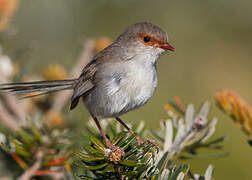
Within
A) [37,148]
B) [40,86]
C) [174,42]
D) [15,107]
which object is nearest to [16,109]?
[15,107]

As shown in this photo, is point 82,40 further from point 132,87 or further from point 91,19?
point 91,19

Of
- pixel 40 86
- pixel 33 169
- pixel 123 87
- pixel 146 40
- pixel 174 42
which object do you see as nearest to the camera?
pixel 33 169

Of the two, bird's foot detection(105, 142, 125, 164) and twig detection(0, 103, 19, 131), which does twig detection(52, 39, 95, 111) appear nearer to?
twig detection(0, 103, 19, 131)

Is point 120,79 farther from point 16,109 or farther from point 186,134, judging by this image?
point 186,134

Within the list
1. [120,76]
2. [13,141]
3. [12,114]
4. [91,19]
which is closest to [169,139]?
[13,141]

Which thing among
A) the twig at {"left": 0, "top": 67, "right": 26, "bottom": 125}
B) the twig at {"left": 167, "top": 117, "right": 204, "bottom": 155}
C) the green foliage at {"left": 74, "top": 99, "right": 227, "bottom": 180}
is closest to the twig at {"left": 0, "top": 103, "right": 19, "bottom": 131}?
the twig at {"left": 0, "top": 67, "right": 26, "bottom": 125}

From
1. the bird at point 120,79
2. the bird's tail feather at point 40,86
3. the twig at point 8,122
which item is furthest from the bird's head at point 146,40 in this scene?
the twig at point 8,122
